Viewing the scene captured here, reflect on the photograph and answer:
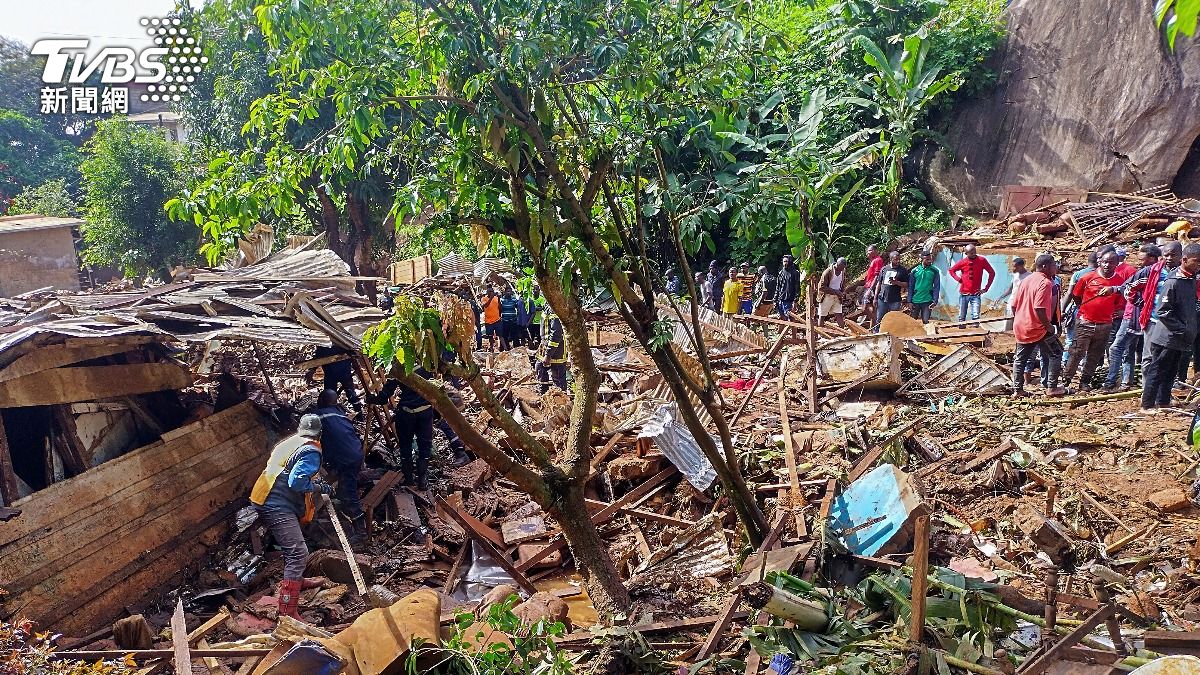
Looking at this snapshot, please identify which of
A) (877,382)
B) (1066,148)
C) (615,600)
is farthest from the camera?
(1066,148)

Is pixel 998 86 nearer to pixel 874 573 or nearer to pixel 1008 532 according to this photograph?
pixel 1008 532

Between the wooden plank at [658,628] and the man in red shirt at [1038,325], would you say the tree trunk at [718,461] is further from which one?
the man in red shirt at [1038,325]

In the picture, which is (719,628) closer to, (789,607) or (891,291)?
(789,607)

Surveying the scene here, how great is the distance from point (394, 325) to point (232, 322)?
406cm

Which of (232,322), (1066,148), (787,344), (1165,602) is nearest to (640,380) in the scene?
(787,344)

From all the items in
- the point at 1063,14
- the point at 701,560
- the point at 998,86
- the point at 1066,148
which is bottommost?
the point at 701,560

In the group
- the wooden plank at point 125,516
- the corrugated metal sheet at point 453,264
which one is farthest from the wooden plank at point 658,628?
the corrugated metal sheet at point 453,264

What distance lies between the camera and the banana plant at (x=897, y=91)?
1560 centimetres

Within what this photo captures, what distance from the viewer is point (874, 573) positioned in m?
5.14

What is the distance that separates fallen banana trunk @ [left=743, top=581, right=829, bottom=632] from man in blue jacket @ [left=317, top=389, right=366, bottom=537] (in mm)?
4415

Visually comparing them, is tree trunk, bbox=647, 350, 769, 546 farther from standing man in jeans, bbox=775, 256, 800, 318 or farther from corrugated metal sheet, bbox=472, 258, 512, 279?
corrugated metal sheet, bbox=472, 258, 512, 279

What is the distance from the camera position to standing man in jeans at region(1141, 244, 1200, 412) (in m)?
7.18

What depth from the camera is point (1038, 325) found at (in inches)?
336

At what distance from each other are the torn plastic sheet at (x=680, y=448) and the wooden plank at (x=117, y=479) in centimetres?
424
